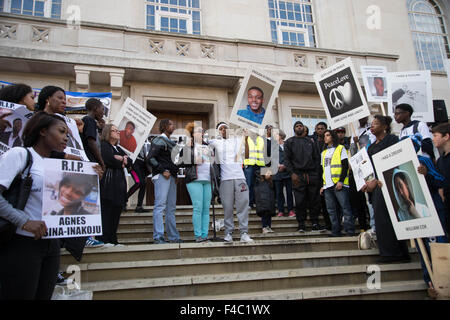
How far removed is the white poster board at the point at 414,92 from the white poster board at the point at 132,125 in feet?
15.9

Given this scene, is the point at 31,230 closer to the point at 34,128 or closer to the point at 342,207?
the point at 34,128

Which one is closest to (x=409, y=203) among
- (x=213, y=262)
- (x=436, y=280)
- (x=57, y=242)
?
(x=436, y=280)

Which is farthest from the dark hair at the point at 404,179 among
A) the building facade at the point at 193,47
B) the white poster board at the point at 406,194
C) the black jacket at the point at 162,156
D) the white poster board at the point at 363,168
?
the building facade at the point at 193,47

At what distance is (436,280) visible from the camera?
4.18 m

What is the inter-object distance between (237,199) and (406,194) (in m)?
2.46

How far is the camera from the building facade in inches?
376

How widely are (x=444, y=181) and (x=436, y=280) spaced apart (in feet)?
4.07

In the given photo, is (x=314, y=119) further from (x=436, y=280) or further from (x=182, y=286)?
(x=182, y=286)

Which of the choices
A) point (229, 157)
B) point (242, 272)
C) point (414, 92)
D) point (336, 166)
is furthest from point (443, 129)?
point (242, 272)

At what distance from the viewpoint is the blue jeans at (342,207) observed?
626 centimetres

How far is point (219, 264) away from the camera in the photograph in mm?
4559

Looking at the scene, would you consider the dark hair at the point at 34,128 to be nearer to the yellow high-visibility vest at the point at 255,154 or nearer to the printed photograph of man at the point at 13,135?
the printed photograph of man at the point at 13,135

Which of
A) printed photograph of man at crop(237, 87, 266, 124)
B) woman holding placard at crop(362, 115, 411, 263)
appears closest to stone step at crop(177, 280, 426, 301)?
woman holding placard at crop(362, 115, 411, 263)

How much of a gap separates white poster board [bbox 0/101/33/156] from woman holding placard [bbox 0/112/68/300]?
3.19 ft
